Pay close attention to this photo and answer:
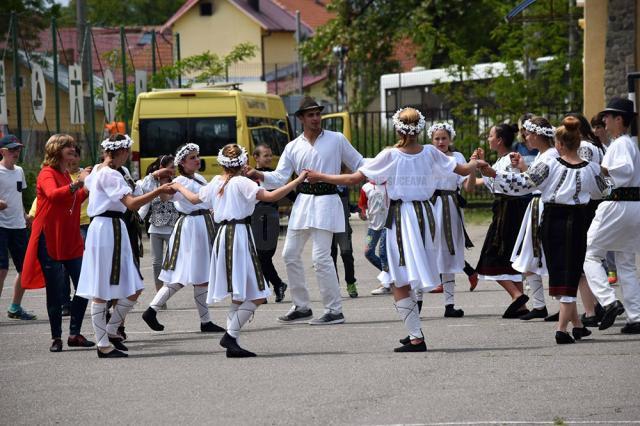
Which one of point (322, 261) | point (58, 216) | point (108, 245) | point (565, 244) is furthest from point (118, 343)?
point (565, 244)

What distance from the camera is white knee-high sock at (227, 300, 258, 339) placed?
409 inches

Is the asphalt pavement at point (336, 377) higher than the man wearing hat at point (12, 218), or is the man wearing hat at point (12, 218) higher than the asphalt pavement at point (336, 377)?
the man wearing hat at point (12, 218)

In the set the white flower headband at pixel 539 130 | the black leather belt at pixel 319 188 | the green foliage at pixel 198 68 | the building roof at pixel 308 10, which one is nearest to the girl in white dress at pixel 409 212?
the white flower headband at pixel 539 130

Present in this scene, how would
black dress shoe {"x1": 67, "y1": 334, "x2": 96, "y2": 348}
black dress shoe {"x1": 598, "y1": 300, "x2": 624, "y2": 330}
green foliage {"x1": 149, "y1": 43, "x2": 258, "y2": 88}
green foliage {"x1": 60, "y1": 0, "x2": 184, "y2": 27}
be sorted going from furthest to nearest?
green foliage {"x1": 60, "y1": 0, "x2": 184, "y2": 27}
green foliage {"x1": 149, "y1": 43, "x2": 258, "y2": 88}
black dress shoe {"x1": 67, "y1": 334, "x2": 96, "y2": 348}
black dress shoe {"x1": 598, "y1": 300, "x2": 624, "y2": 330}

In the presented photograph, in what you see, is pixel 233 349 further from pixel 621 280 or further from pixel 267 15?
pixel 267 15

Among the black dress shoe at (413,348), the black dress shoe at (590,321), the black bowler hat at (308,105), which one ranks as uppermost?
the black bowler hat at (308,105)

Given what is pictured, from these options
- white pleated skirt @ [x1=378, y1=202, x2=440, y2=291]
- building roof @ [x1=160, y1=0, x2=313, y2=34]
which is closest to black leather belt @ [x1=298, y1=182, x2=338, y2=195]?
white pleated skirt @ [x1=378, y1=202, x2=440, y2=291]

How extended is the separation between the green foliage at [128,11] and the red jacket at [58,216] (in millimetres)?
82209

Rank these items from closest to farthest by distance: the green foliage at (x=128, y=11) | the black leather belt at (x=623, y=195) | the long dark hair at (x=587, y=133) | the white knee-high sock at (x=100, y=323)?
the white knee-high sock at (x=100, y=323) < the black leather belt at (x=623, y=195) < the long dark hair at (x=587, y=133) < the green foliage at (x=128, y=11)

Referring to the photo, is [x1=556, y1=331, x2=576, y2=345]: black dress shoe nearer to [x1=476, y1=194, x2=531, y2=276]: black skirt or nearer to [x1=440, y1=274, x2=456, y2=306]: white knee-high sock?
[x1=476, y1=194, x2=531, y2=276]: black skirt

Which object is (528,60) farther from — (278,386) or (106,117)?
(278,386)

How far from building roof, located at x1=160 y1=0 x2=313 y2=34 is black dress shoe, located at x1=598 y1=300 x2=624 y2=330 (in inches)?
2526

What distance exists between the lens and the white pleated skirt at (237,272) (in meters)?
10.5

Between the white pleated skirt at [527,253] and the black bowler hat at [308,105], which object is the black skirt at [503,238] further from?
the black bowler hat at [308,105]
